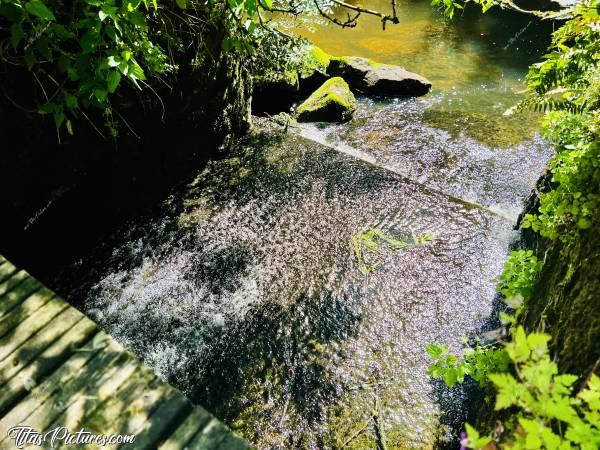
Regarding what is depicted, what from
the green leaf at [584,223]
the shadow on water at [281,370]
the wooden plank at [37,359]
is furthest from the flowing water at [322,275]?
the green leaf at [584,223]

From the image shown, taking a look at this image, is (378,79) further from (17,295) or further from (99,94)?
(17,295)

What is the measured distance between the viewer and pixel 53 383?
1.89 m

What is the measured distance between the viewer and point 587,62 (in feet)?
10.6

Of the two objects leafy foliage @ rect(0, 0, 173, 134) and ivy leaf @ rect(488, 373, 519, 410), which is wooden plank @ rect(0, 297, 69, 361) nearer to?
leafy foliage @ rect(0, 0, 173, 134)

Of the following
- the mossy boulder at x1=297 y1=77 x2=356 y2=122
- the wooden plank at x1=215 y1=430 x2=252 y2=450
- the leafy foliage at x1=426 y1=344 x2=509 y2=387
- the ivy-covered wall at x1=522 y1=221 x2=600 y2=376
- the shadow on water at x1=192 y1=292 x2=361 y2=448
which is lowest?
the shadow on water at x1=192 y1=292 x2=361 y2=448

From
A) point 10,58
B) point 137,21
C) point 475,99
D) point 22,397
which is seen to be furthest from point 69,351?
point 475,99

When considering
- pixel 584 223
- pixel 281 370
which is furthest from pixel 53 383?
pixel 584 223

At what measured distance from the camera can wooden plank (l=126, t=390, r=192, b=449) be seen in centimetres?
174

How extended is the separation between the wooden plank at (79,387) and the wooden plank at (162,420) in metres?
0.32

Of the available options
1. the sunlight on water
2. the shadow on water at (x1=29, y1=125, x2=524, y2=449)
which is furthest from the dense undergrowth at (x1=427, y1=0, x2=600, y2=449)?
the sunlight on water

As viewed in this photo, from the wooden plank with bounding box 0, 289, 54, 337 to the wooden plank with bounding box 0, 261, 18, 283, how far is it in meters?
0.25

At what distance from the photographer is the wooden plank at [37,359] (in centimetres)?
186

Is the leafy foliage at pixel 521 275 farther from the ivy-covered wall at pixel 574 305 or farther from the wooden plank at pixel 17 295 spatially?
the wooden plank at pixel 17 295

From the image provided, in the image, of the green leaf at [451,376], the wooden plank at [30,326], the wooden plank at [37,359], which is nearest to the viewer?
the wooden plank at [37,359]
